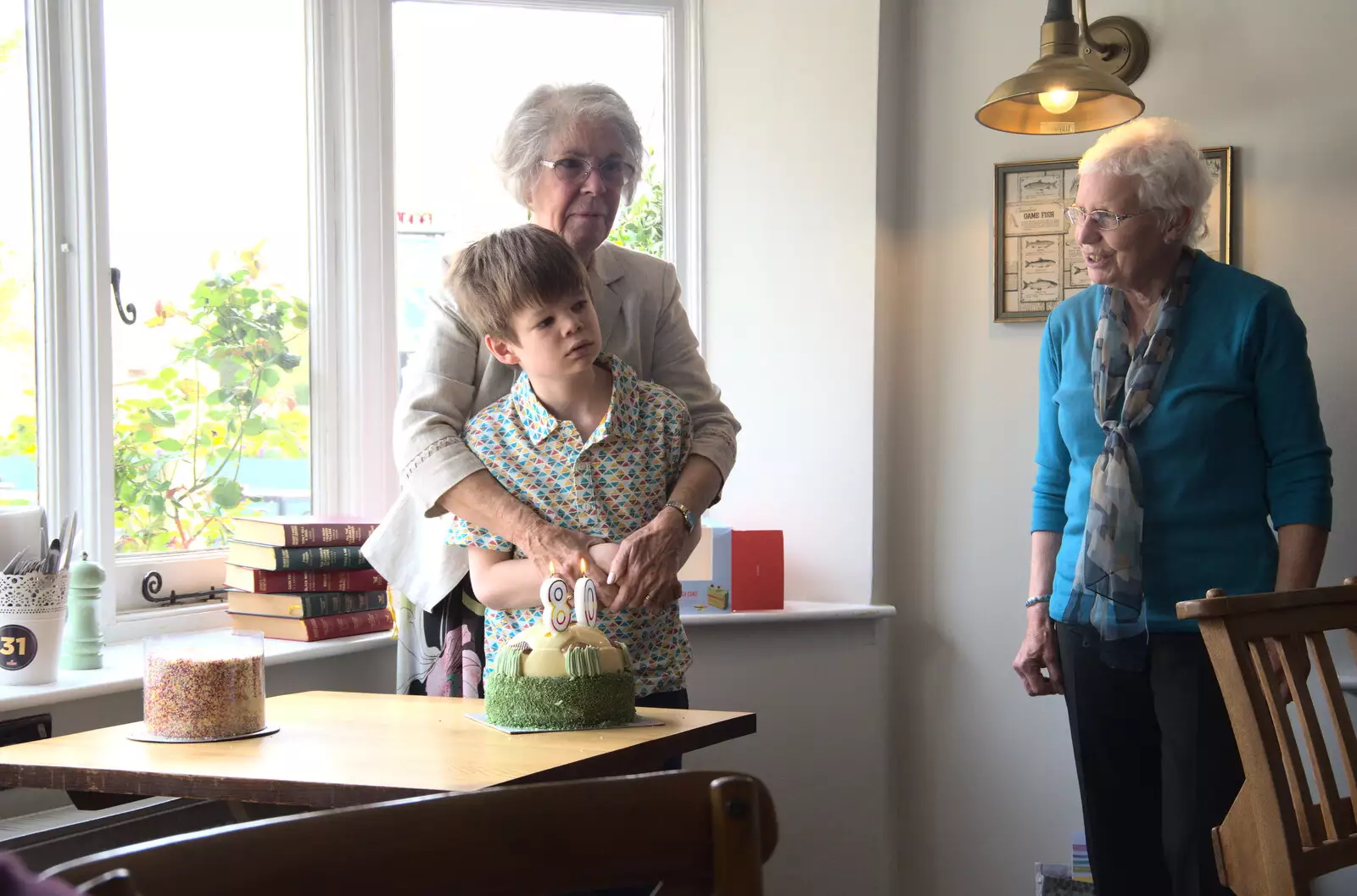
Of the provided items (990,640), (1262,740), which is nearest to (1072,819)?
(990,640)

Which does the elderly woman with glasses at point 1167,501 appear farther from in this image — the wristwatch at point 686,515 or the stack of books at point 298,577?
the stack of books at point 298,577

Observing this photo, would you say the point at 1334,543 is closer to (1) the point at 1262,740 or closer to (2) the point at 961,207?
(2) the point at 961,207

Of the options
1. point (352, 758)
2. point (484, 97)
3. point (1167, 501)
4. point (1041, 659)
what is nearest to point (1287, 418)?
point (1167, 501)

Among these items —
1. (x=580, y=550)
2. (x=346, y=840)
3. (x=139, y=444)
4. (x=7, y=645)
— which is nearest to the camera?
(x=346, y=840)

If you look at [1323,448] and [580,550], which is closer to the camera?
[580,550]

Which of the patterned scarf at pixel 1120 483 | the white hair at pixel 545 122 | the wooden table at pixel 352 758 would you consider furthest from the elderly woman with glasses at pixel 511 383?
the patterned scarf at pixel 1120 483

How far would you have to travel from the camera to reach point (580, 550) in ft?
A: 5.11

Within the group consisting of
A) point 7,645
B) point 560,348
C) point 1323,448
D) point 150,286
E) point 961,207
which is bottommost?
point 7,645

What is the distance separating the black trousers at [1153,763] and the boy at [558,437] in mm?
716

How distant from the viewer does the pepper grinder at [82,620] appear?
202cm

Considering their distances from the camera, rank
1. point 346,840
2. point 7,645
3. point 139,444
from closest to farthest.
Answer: point 346,840 < point 7,645 < point 139,444

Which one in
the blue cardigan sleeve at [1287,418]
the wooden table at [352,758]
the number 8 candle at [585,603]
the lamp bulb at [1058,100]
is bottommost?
the wooden table at [352,758]

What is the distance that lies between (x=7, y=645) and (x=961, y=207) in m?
2.14

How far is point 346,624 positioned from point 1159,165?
1679mm
